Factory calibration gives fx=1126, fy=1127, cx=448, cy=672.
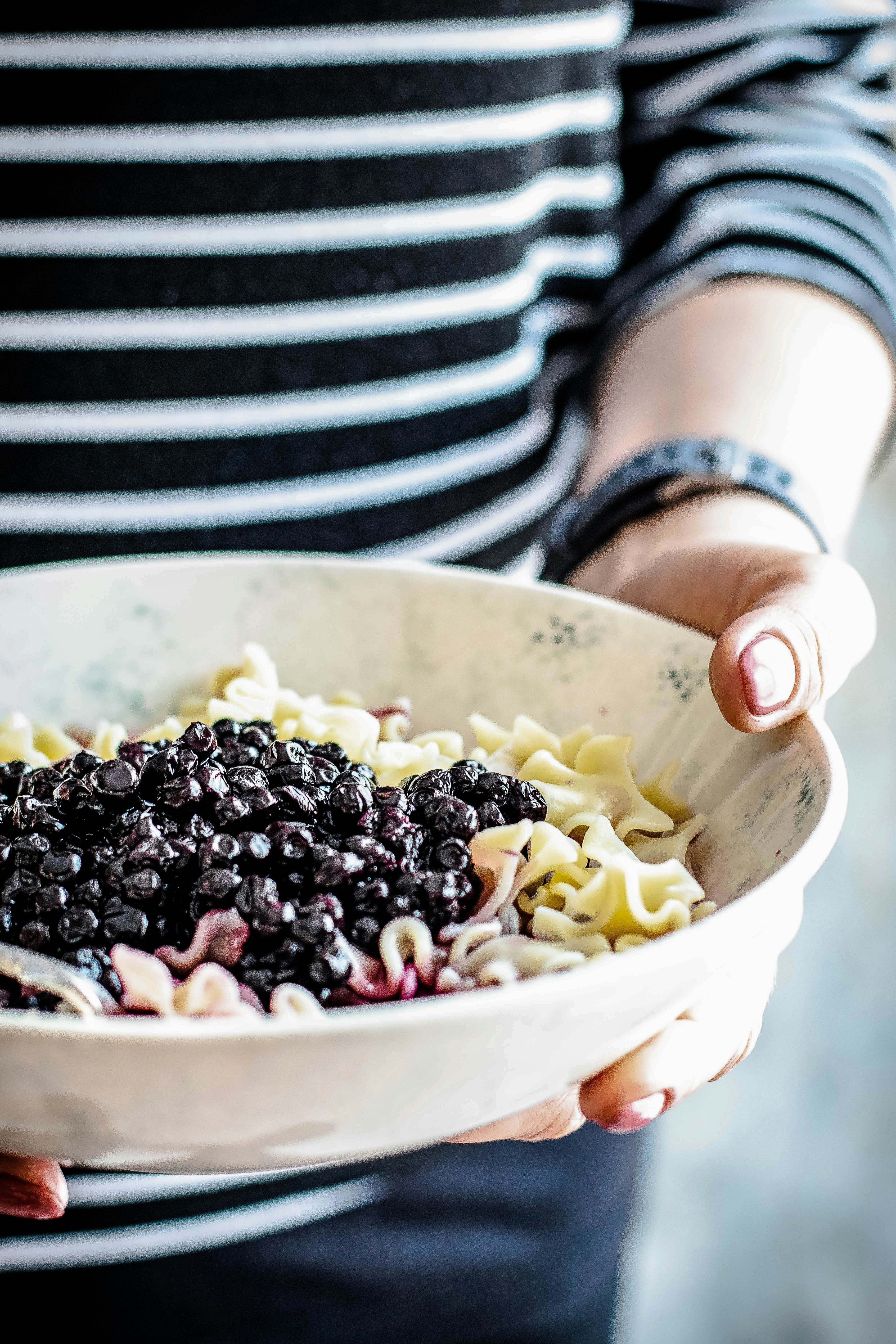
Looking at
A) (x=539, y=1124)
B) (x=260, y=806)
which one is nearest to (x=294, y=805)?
(x=260, y=806)

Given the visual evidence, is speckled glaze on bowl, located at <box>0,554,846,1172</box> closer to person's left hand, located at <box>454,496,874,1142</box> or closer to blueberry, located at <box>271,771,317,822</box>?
person's left hand, located at <box>454,496,874,1142</box>

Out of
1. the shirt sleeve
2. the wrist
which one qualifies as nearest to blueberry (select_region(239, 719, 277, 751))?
the wrist

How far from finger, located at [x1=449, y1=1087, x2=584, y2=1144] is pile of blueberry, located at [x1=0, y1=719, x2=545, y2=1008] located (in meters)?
0.11

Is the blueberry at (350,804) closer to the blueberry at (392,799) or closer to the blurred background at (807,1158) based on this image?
the blueberry at (392,799)

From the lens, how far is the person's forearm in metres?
1.01

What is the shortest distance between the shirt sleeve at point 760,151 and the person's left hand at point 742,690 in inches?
18.1

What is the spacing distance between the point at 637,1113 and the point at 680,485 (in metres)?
0.56

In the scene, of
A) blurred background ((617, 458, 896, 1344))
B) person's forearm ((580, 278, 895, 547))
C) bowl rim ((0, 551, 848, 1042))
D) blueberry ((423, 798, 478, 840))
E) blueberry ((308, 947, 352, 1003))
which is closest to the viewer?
bowl rim ((0, 551, 848, 1042))

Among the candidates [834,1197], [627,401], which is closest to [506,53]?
[627,401]

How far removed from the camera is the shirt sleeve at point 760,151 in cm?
113

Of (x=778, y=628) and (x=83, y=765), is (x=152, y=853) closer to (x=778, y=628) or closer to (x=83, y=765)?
(x=83, y=765)

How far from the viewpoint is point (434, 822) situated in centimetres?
66

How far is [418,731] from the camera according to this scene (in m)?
0.93

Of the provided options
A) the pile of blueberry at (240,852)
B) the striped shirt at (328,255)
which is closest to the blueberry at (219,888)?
the pile of blueberry at (240,852)
